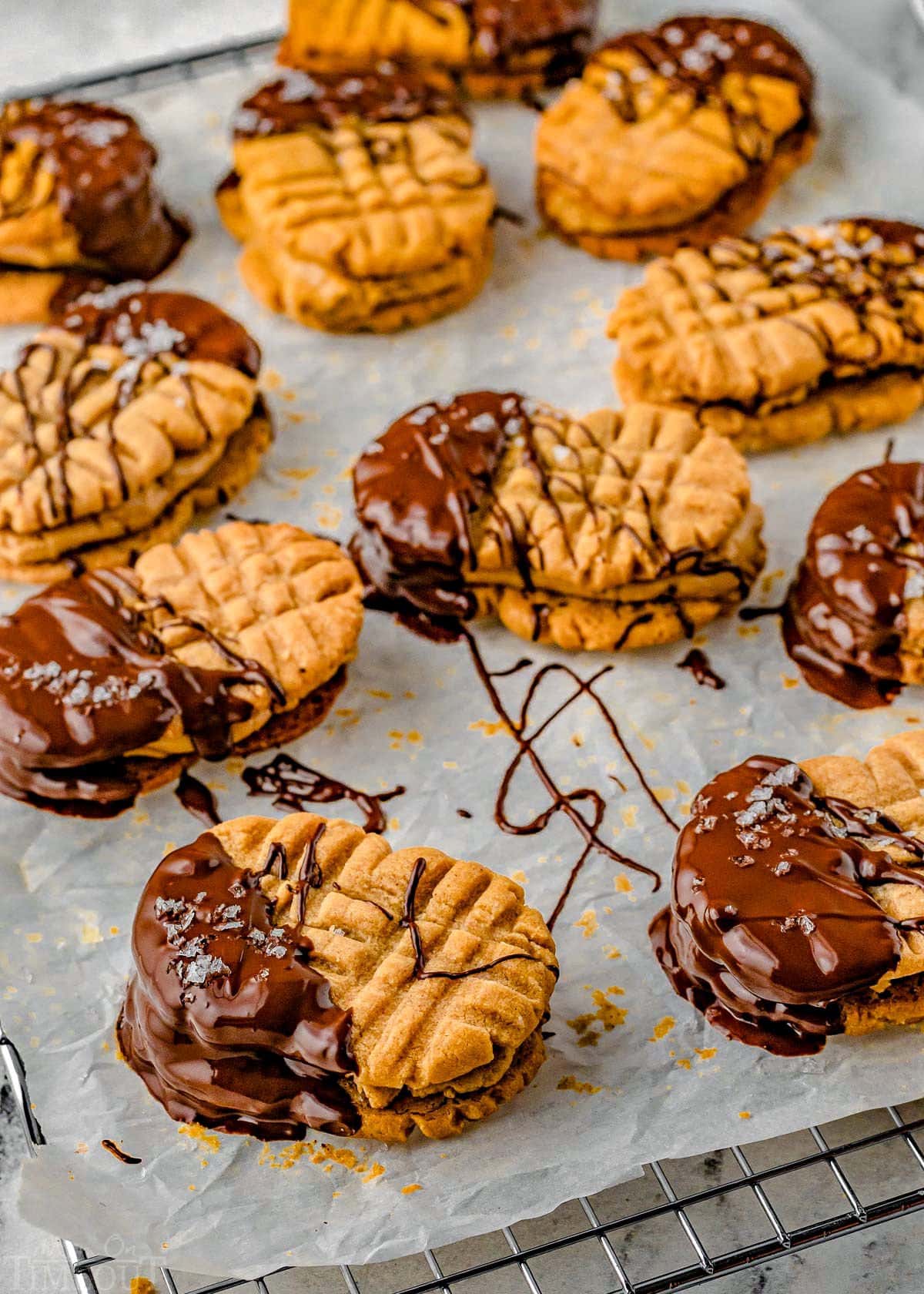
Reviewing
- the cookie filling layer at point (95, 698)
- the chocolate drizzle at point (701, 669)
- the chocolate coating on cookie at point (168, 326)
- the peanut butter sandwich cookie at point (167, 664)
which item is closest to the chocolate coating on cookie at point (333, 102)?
the chocolate coating on cookie at point (168, 326)

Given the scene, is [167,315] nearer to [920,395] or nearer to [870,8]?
[920,395]

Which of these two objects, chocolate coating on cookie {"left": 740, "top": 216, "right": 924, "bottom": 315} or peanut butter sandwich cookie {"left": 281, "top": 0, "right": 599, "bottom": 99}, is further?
peanut butter sandwich cookie {"left": 281, "top": 0, "right": 599, "bottom": 99}

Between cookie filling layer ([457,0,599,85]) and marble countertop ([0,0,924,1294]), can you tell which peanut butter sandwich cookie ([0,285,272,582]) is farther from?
cookie filling layer ([457,0,599,85])

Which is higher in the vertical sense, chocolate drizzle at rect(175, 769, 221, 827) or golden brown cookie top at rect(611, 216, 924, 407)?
golden brown cookie top at rect(611, 216, 924, 407)

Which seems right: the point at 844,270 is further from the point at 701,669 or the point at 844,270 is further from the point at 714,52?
the point at 701,669

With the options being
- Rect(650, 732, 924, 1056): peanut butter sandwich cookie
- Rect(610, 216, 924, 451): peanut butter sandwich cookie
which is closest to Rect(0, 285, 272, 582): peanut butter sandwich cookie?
Rect(610, 216, 924, 451): peanut butter sandwich cookie

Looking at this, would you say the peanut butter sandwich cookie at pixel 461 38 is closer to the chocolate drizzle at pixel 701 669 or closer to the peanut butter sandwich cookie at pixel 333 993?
the chocolate drizzle at pixel 701 669
